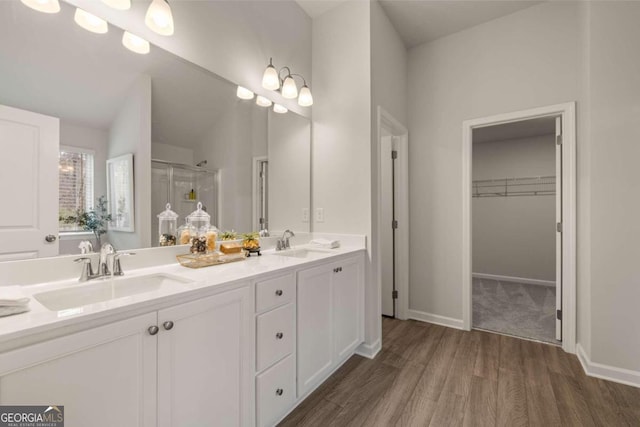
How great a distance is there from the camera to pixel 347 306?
212cm

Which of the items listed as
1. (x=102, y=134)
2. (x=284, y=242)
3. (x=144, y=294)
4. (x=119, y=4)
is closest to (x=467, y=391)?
(x=284, y=242)

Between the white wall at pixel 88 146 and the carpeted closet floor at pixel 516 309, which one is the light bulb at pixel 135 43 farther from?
the carpeted closet floor at pixel 516 309

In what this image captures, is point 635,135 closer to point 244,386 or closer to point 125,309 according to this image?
point 244,386

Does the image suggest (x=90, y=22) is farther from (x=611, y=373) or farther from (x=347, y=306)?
(x=611, y=373)

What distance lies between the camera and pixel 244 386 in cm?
130

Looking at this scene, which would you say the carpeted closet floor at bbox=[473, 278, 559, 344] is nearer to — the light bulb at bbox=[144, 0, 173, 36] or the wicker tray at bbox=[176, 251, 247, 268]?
the wicker tray at bbox=[176, 251, 247, 268]

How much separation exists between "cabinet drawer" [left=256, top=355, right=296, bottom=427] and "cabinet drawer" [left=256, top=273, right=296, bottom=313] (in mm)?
331

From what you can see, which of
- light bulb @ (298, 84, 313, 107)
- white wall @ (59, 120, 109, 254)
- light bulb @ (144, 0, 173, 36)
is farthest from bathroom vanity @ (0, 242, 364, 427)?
light bulb @ (298, 84, 313, 107)

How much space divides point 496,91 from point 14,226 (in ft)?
11.7

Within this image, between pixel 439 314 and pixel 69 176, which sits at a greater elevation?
pixel 69 176

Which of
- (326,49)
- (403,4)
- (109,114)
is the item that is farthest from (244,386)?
(403,4)

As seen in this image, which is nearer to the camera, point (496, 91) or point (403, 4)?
point (403, 4)

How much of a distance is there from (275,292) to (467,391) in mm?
1486

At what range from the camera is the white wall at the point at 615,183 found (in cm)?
194
